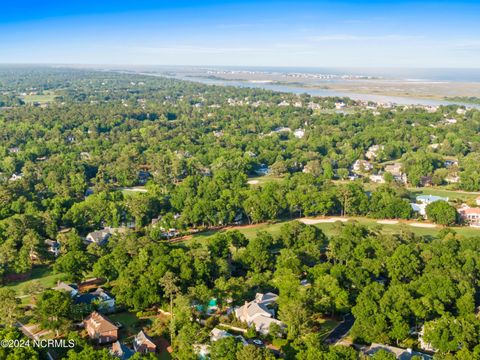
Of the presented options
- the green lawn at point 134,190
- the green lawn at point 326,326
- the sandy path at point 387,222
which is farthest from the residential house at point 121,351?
the green lawn at point 134,190

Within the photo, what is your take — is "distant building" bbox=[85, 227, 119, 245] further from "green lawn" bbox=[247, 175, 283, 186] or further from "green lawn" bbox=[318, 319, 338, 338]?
"green lawn" bbox=[247, 175, 283, 186]

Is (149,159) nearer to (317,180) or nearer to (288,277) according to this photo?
(317,180)

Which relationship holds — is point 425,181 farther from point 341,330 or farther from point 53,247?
point 53,247

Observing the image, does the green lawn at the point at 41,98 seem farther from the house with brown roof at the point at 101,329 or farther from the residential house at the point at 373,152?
the house with brown roof at the point at 101,329

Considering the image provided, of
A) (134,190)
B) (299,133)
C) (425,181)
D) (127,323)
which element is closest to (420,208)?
(425,181)

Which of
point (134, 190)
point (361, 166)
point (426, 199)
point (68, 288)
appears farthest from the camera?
point (361, 166)

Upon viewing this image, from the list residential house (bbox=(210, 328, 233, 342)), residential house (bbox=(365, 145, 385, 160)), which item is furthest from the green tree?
residential house (bbox=(365, 145, 385, 160))
